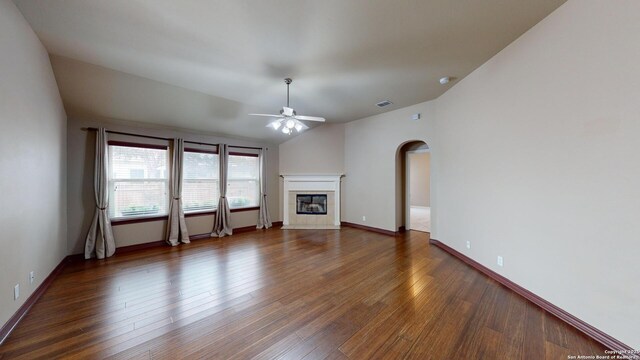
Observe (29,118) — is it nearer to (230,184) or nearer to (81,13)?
(81,13)

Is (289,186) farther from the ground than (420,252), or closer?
farther from the ground

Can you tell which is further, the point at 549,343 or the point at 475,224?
the point at 475,224

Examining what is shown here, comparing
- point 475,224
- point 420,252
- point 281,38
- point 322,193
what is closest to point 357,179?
point 322,193

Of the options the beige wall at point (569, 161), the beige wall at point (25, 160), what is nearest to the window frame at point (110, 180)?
the beige wall at point (25, 160)

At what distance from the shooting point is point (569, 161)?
2092 mm

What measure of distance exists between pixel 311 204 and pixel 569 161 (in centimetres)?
524

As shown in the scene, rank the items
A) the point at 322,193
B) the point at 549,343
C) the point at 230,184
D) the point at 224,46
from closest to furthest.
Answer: the point at 549,343, the point at 224,46, the point at 230,184, the point at 322,193

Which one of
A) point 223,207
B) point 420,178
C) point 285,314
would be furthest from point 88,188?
point 420,178

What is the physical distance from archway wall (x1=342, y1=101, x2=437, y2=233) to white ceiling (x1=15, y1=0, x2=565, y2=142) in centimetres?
77

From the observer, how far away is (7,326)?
1.93 metres

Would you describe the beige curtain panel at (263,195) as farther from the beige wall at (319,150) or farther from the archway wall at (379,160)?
the archway wall at (379,160)

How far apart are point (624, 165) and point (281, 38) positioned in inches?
127

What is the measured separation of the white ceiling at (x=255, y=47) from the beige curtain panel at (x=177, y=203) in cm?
73

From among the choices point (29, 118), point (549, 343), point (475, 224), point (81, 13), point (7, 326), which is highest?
point (81, 13)
